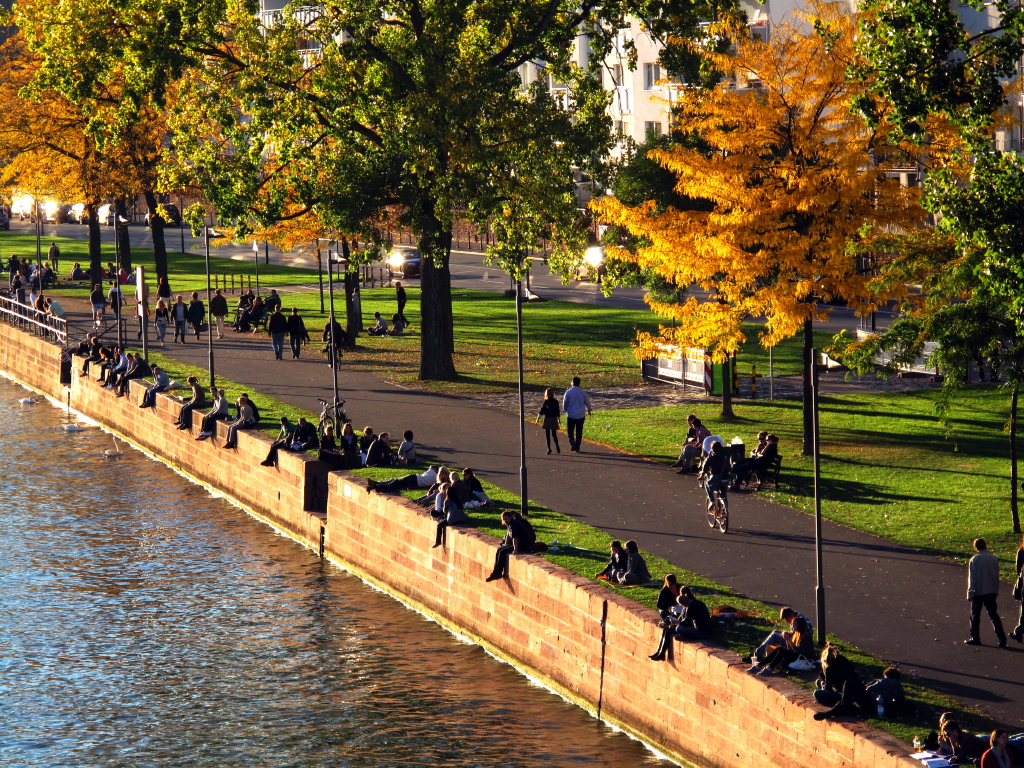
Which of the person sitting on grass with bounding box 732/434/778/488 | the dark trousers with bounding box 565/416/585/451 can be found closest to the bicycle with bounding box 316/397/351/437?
the dark trousers with bounding box 565/416/585/451

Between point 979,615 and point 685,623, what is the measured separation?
12.0ft

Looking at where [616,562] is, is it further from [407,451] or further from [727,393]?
[727,393]

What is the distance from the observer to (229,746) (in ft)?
59.5

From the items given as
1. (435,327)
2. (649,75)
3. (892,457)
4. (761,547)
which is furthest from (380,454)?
(649,75)

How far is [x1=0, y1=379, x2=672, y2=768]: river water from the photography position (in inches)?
709

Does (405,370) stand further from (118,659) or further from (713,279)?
(118,659)

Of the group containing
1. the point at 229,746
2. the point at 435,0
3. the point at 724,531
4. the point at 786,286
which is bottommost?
the point at 229,746

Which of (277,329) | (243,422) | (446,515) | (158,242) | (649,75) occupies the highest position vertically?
(649,75)

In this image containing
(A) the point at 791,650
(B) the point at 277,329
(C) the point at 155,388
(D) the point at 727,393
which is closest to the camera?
(A) the point at 791,650

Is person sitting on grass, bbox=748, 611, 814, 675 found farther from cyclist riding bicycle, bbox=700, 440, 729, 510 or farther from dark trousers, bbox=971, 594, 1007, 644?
cyclist riding bicycle, bbox=700, 440, 729, 510

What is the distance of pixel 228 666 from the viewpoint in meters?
21.1

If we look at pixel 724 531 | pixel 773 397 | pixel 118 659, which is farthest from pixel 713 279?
pixel 118 659

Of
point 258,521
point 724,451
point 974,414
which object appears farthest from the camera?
point 974,414

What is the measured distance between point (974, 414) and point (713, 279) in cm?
723
